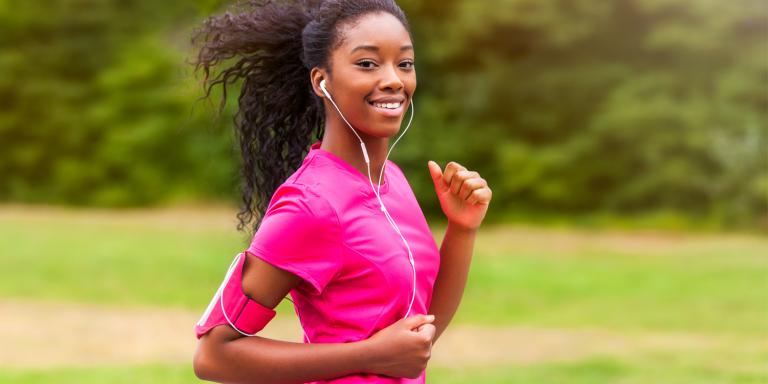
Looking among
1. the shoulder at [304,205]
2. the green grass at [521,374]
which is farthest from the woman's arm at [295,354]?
the green grass at [521,374]

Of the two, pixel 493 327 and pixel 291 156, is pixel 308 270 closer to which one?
pixel 291 156

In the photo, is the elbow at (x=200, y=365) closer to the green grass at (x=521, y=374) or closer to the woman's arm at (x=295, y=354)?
the woman's arm at (x=295, y=354)

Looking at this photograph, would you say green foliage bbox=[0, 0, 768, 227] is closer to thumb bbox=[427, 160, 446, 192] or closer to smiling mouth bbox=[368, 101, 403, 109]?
thumb bbox=[427, 160, 446, 192]

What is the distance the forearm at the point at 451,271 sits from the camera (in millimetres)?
2285

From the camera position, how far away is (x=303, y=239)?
192cm

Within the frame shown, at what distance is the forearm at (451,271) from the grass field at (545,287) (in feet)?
16.0

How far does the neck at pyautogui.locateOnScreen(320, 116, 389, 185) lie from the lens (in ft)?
6.90

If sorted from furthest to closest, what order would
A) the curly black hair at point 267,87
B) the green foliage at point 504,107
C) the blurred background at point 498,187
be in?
1. the green foliage at point 504,107
2. the blurred background at point 498,187
3. the curly black hair at point 267,87

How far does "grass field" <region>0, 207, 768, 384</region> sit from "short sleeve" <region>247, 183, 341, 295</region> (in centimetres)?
529

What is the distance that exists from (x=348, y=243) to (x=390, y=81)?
327 mm

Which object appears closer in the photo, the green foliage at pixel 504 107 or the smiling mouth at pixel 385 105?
the smiling mouth at pixel 385 105

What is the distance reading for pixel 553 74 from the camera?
1964 cm

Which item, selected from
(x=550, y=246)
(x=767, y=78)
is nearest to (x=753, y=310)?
(x=550, y=246)

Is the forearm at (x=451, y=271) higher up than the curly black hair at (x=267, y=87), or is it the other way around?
the curly black hair at (x=267, y=87)
